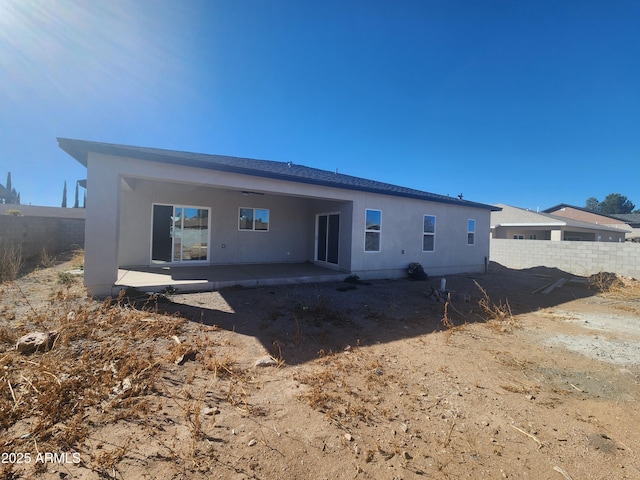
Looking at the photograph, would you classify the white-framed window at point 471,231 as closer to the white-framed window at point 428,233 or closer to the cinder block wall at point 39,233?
the white-framed window at point 428,233

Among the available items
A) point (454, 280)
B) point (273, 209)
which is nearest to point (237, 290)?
point (273, 209)

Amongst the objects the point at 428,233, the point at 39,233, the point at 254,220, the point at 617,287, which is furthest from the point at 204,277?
the point at 617,287

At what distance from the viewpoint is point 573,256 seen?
13.5 m

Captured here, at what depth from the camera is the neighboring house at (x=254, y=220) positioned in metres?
5.94

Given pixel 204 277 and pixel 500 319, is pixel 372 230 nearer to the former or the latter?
pixel 500 319

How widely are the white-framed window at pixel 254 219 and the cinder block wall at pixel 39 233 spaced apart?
7.91 m

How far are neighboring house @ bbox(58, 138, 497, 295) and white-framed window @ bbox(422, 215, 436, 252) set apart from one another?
42 mm

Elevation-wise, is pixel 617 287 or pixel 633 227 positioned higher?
pixel 633 227

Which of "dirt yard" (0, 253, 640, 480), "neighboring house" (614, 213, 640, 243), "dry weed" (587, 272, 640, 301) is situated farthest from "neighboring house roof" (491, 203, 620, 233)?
"dirt yard" (0, 253, 640, 480)

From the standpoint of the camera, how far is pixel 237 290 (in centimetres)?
709

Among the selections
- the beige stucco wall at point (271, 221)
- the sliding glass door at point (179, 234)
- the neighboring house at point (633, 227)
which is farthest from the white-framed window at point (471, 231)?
the neighboring house at point (633, 227)

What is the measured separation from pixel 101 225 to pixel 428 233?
10.5 meters

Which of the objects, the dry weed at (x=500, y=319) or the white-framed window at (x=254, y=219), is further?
the white-framed window at (x=254, y=219)

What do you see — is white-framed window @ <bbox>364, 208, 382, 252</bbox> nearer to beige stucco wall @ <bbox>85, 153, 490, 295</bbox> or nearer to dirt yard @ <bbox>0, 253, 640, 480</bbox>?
beige stucco wall @ <bbox>85, 153, 490, 295</bbox>
